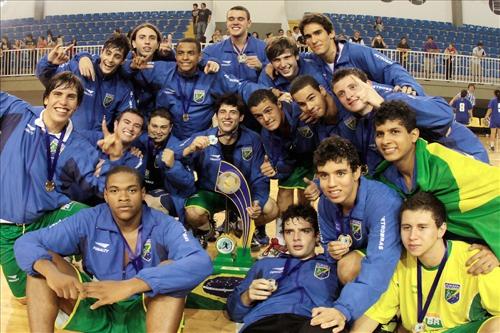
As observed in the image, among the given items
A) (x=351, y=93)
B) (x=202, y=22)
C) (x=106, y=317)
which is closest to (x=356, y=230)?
(x=351, y=93)

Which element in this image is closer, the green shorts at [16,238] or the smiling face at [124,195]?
the smiling face at [124,195]

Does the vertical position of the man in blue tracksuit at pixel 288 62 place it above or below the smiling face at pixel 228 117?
above

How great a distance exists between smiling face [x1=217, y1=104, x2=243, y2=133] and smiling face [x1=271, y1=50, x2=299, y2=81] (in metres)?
0.51

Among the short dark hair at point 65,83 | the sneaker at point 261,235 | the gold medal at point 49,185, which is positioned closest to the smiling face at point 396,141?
the short dark hair at point 65,83

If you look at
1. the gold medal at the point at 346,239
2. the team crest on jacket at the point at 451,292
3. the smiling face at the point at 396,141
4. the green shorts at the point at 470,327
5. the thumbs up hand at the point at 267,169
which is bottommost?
the green shorts at the point at 470,327

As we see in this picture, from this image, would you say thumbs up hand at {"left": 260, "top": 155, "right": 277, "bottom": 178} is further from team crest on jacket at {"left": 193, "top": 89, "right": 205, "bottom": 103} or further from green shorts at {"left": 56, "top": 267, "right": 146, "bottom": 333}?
green shorts at {"left": 56, "top": 267, "right": 146, "bottom": 333}

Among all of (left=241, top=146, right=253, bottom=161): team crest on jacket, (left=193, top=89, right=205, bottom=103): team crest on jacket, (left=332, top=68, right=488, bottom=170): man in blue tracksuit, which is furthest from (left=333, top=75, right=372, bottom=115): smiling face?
(left=193, top=89, right=205, bottom=103): team crest on jacket

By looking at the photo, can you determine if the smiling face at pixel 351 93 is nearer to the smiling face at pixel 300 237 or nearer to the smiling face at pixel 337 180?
the smiling face at pixel 337 180

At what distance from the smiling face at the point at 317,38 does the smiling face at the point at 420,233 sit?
6.10 feet

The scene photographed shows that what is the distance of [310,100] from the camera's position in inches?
134

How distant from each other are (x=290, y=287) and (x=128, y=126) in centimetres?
180

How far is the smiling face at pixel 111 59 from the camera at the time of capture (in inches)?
161

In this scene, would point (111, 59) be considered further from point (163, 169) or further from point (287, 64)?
point (287, 64)

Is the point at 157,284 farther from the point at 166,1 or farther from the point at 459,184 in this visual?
the point at 166,1
